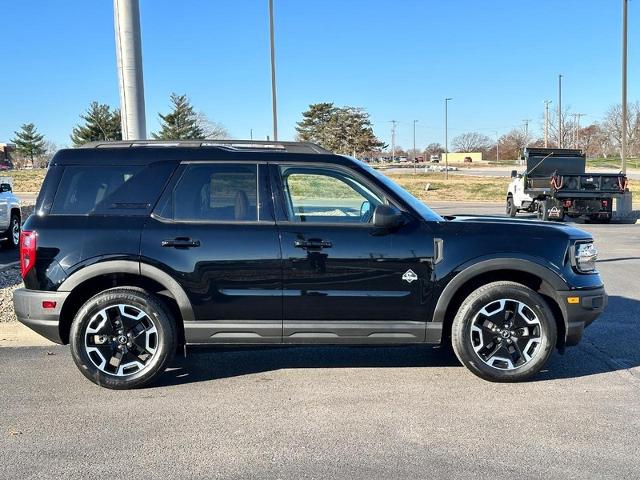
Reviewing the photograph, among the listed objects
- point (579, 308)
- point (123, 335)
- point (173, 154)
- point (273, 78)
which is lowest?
point (123, 335)

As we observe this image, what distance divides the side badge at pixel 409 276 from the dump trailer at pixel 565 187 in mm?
14125

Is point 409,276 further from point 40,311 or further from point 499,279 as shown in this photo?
point 40,311

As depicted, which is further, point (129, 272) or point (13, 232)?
point (13, 232)

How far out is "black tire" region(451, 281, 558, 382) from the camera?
452cm

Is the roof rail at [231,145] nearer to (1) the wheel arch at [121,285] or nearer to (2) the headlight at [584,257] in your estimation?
(1) the wheel arch at [121,285]

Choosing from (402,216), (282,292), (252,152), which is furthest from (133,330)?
(402,216)

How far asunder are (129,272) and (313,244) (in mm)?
1410

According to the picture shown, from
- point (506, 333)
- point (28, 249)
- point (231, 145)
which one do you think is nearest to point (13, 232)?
point (28, 249)

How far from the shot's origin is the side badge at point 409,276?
4.46 metres

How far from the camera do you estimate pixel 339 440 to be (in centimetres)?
363

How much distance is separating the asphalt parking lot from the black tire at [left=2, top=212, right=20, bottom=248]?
7017 millimetres

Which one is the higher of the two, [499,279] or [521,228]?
[521,228]

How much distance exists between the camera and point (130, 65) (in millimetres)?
8508

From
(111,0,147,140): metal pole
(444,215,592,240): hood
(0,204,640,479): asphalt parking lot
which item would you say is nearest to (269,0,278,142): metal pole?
(111,0,147,140): metal pole
